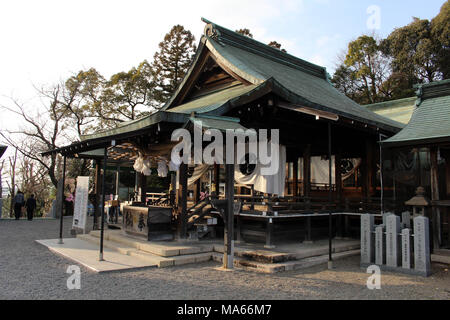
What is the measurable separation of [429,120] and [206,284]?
6.91m

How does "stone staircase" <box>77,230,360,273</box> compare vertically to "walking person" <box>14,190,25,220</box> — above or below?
below

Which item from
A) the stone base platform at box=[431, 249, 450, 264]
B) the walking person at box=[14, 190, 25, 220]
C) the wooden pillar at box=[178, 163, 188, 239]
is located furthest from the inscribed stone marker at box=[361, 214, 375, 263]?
the walking person at box=[14, 190, 25, 220]

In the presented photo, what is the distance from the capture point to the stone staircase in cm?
644

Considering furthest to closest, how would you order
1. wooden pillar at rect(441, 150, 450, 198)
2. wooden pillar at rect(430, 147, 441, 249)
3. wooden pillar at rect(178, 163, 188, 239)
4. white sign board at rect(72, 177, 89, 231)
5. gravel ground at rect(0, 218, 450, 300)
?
1. wooden pillar at rect(441, 150, 450, 198)
2. white sign board at rect(72, 177, 89, 231)
3. wooden pillar at rect(178, 163, 188, 239)
4. wooden pillar at rect(430, 147, 441, 249)
5. gravel ground at rect(0, 218, 450, 300)

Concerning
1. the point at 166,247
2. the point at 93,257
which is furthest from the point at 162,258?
the point at 93,257

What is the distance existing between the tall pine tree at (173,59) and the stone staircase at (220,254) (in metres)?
18.8

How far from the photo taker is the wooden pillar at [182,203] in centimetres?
790

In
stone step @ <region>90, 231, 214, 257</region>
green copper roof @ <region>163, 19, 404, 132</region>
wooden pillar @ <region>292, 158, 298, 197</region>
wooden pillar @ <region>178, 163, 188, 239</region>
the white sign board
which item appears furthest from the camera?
wooden pillar @ <region>292, 158, 298, 197</region>

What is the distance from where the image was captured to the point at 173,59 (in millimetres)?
26469

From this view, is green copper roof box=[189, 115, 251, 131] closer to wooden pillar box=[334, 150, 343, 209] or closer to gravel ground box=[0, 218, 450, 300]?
gravel ground box=[0, 218, 450, 300]

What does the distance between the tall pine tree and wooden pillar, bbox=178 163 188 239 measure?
17872 mm

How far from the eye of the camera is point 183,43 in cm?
2700

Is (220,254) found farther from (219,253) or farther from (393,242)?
(393,242)

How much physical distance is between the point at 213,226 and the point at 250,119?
10.0ft
